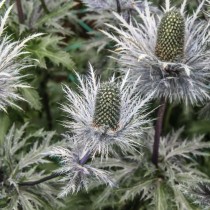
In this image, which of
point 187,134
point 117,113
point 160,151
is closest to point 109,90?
point 117,113

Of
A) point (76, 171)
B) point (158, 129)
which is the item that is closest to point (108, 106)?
point (76, 171)

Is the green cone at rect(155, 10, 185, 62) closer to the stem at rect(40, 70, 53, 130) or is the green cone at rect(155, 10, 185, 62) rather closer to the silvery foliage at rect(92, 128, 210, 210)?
the silvery foliage at rect(92, 128, 210, 210)

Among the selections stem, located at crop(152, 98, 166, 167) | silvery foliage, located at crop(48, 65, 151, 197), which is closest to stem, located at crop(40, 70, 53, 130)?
stem, located at crop(152, 98, 166, 167)

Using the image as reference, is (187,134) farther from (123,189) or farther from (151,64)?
(151,64)

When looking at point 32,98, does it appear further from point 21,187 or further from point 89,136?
point 89,136

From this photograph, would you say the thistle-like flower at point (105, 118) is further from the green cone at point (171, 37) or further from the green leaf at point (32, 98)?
the green leaf at point (32, 98)

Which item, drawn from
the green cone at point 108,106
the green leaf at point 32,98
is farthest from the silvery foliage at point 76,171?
the green leaf at point 32,98
